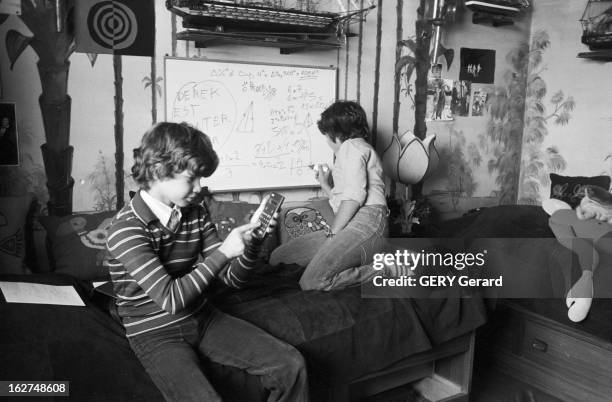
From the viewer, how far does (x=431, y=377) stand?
2344 millimetres

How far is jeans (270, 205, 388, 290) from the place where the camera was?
7.24 feet

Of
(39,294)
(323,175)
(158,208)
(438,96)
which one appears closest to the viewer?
(158,208)

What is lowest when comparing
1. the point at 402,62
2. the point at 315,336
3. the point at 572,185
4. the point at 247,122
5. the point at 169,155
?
the point at 315,336

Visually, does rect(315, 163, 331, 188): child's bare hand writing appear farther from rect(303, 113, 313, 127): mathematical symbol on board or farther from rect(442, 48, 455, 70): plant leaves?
rect(442, 48, 455, 70): plant leaves

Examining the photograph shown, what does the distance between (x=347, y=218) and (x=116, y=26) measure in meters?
1.32

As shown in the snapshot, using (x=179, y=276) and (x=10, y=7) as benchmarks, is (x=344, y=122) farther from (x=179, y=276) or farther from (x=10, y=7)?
(x=10, y=7)

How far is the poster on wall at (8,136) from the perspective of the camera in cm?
227

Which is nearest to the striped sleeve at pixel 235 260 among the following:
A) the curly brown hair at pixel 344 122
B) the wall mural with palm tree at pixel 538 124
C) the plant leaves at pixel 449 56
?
the curly brown hair at pixel 344 122

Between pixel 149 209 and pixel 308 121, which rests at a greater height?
pixel 308 121

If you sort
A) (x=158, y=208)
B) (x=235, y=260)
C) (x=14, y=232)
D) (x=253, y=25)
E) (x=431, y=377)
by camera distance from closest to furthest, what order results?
1. (x=158, y=208)
2. (x=235, y=260)
3. (x=14, y=232)
4. (x=431, y=377)
5. (x=253, y=25)

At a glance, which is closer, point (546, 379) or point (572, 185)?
point (546, 379)

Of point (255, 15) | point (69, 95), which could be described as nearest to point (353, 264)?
point (255, 15)

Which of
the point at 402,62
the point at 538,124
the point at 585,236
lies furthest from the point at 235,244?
the point at 538,124

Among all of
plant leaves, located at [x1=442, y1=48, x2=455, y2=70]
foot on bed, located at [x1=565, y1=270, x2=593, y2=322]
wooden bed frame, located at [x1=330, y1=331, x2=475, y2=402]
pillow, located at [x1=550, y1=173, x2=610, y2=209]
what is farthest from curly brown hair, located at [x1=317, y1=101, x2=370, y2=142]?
pillow, located at [x1=550, y1=173, x2=610, y2=209]
